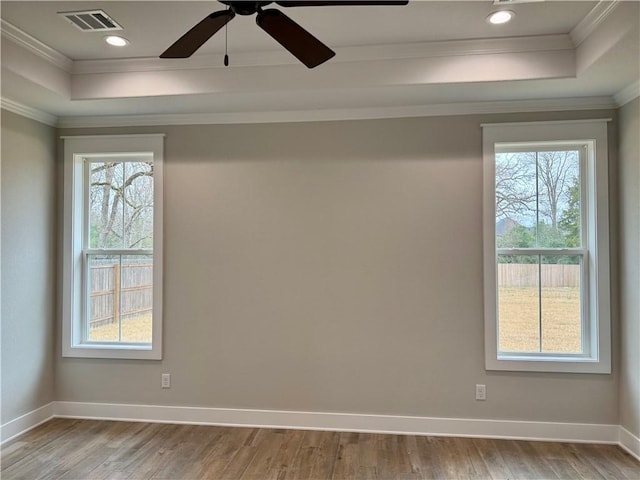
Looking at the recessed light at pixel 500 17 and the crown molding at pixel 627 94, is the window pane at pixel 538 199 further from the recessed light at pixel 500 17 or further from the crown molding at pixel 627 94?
the recessed light at pixel 500 17

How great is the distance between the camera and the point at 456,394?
3182 millimetres

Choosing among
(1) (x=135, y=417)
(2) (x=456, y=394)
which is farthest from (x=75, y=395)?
(2) (x=456, y=394)

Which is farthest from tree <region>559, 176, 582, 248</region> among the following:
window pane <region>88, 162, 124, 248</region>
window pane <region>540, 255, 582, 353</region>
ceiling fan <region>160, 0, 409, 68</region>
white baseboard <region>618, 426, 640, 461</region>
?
window pane <region>88, 162, 124, 248</region>

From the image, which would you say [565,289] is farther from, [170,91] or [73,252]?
[73,252]

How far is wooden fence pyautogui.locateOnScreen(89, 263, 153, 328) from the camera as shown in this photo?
3568 millimetres

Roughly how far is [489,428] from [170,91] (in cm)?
360

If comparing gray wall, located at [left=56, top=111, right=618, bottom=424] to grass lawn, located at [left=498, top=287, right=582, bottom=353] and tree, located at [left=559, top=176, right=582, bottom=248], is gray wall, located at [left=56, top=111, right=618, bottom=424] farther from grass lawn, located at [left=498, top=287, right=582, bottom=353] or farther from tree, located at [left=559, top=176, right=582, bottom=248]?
tree, located at [left=559, top=176, right=582, bottom=248]

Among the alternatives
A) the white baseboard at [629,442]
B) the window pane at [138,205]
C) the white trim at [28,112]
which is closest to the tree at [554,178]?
the white baseboard at [629,442]

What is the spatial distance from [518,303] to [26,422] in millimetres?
4152

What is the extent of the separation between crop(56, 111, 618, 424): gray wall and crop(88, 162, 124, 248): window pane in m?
0.45

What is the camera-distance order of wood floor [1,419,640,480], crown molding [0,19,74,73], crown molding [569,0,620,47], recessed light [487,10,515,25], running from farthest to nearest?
wood floor [1,419,640,480] → crown molding [0,19,74,73] → recessed light [487,10,515,25] → crown molding [569,0,620,47]

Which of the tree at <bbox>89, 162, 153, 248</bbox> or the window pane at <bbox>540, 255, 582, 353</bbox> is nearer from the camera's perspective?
the window pane at <bbox>540, 255, 582, 353</bbox>

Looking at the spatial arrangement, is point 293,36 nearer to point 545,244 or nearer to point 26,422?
point 545,244

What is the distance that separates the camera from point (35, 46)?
8.86 feet
